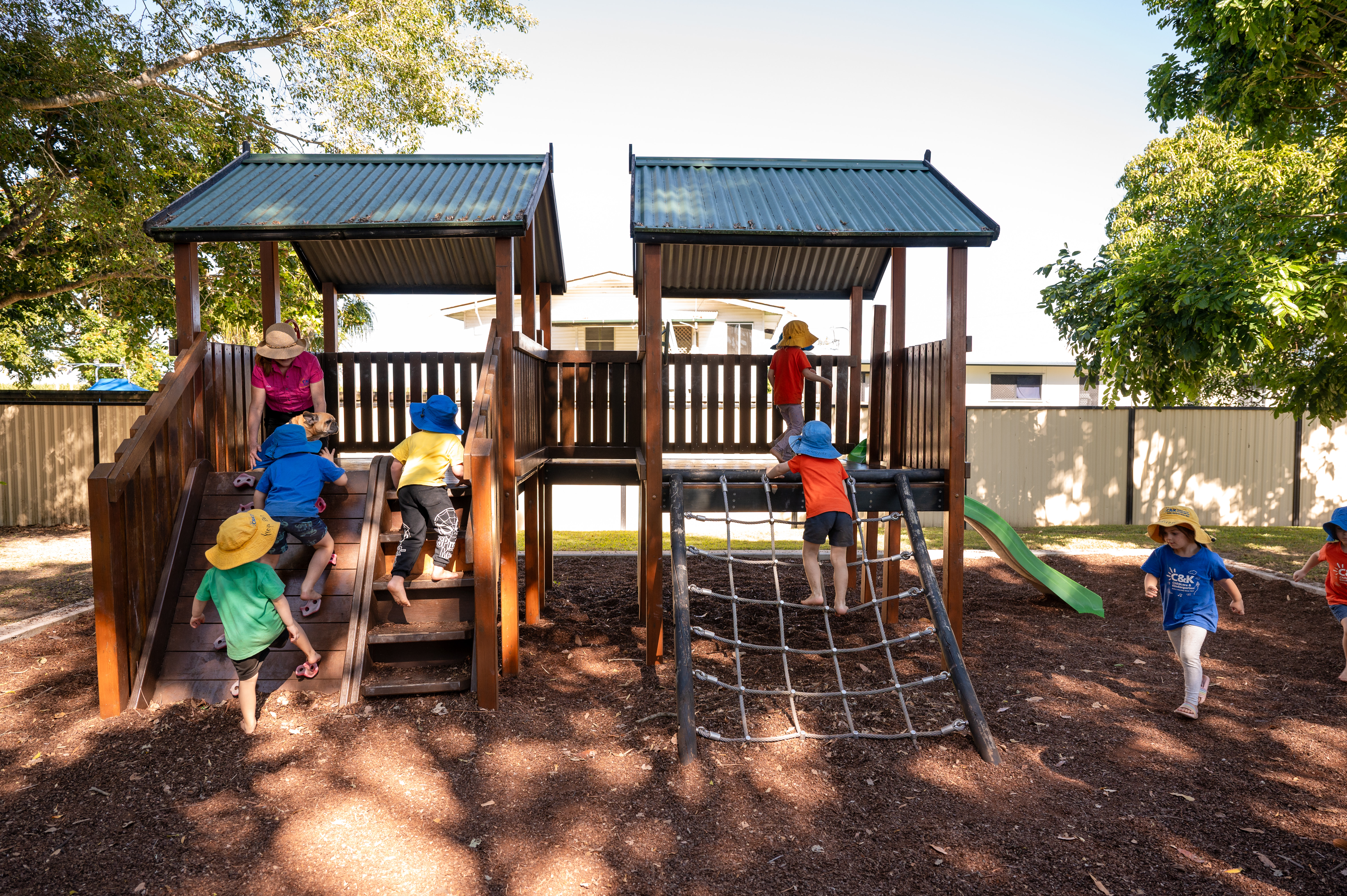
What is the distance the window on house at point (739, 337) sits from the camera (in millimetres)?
21812

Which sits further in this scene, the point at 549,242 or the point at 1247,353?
the point at 549,242

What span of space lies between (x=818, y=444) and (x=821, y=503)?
1.62ft

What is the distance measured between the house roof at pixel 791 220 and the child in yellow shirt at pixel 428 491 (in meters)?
2.00

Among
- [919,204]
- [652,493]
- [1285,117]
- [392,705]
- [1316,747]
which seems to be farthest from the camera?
[1285,117]

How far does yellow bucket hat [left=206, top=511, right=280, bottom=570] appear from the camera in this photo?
470 centimetres

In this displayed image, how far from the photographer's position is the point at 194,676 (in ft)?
17.5

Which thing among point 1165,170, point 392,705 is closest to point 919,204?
point 392,705

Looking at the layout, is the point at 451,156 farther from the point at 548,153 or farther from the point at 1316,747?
the point at 1316,747

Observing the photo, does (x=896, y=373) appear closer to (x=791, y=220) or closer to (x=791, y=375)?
(x=791, y=375)

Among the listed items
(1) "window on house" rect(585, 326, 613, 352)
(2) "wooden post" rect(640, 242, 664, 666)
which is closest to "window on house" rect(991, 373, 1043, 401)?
(1) "window on house" rect(585, 326, 613, 352)

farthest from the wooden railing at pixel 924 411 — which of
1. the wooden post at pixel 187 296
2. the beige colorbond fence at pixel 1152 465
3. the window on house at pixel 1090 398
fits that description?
the window on house at pixel 1090 398

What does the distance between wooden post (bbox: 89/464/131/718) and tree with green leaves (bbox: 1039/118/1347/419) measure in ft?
27.5

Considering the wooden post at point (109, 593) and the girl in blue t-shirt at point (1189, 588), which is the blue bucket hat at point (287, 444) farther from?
the girl in blue t-shirt at point (1189, 588)

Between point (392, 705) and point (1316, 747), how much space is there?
225 inches
